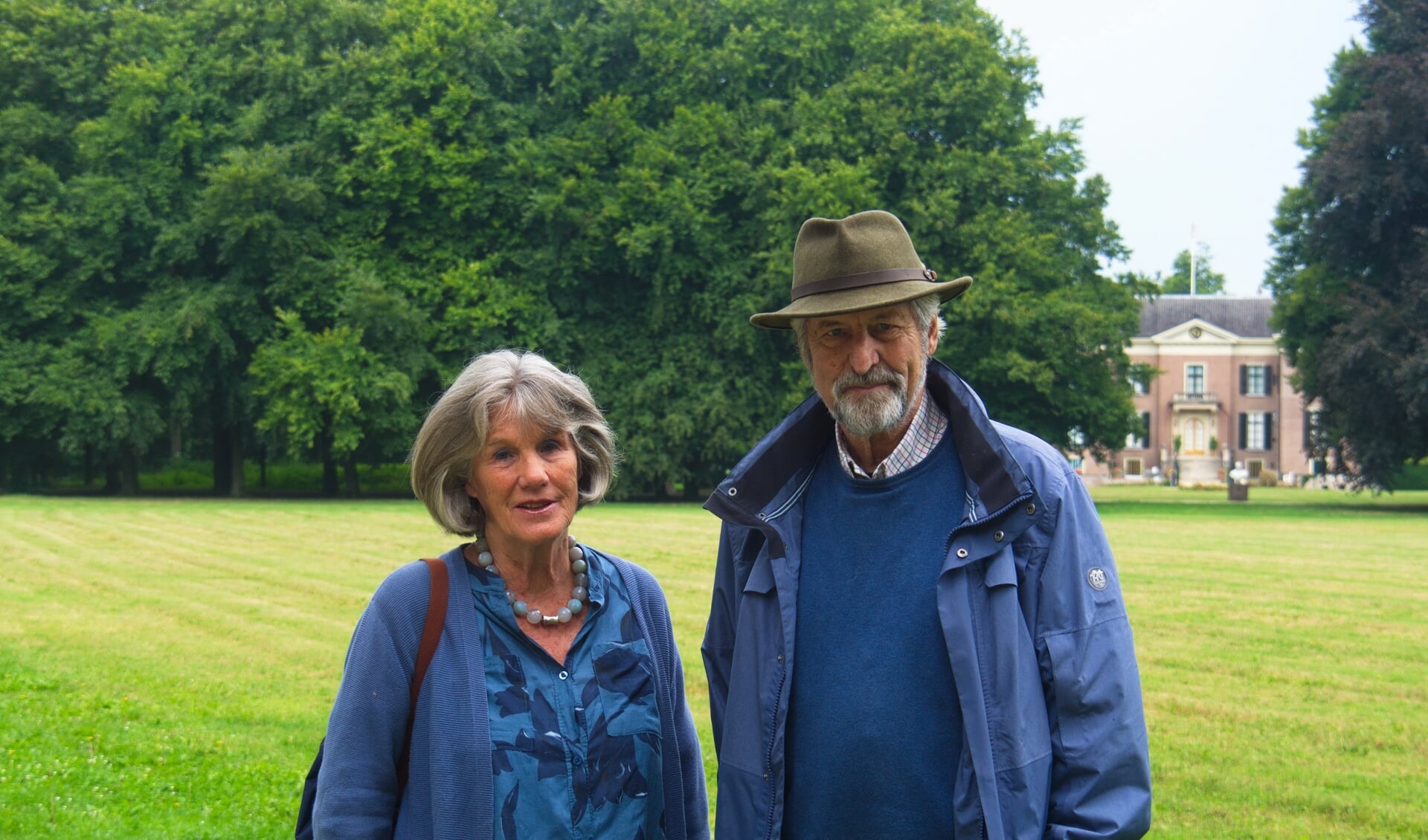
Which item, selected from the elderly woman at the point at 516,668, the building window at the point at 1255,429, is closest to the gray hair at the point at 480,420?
the elderly woman at the point at 516,668

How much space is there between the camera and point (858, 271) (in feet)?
10.1

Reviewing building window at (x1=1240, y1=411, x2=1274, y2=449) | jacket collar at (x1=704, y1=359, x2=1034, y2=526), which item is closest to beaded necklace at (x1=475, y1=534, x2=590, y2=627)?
jacket collar at (x1=704, y1=359, x2=1034, y2=526)

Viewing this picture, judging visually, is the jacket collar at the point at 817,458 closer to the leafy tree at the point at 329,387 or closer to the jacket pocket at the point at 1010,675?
the jacket pocket at the point at 1010,675

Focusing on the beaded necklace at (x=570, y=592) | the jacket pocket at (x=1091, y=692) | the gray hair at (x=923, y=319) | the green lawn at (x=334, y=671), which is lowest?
the green lawn at (x=334, y=671)

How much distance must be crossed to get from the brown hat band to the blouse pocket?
887 mm

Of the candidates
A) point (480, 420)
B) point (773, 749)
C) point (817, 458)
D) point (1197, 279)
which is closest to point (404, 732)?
point (480, 420)

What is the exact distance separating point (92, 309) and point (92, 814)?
3254cm

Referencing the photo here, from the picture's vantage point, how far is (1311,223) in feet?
116

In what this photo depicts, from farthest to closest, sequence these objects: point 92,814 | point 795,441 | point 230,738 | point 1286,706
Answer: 1. point 1286,706
2. point 230,738
3. point 92,814
4. point 795,441

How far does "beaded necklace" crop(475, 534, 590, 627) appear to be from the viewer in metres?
2.92

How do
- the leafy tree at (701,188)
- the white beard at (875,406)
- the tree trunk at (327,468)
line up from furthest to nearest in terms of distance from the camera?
the tree trunk at (327,468), the leafy tree at (701,188), the white beard at (875,406)

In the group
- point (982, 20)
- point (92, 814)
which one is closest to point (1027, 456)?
point (92, 814)

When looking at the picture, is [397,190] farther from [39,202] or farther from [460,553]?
[460,553]

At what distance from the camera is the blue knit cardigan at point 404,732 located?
269 cm
